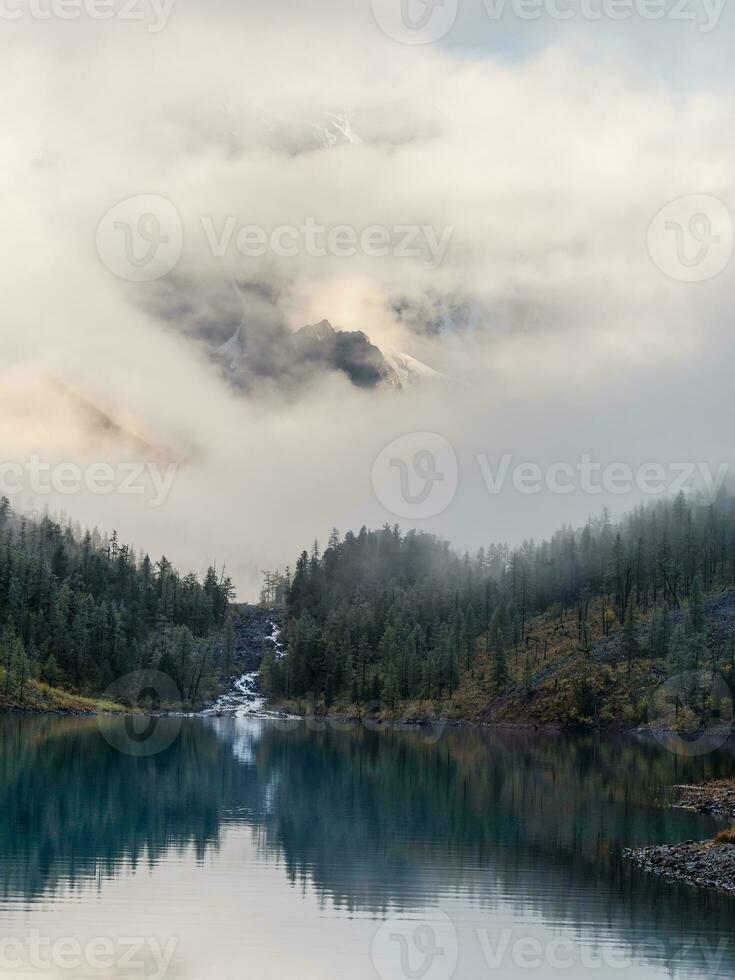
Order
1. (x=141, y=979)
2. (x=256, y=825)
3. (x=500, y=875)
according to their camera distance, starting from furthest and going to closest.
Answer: (x=256, y=825), (x=500, y=875), (x=141, y=979)

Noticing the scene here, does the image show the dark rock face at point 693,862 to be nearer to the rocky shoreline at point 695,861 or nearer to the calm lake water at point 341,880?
the rocky shoreline at point 695,861

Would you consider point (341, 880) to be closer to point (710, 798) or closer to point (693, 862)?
point (693, 862)

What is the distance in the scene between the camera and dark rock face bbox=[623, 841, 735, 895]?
5212cm

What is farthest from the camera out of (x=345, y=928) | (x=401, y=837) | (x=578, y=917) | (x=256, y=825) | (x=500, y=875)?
(x=256, y=825)

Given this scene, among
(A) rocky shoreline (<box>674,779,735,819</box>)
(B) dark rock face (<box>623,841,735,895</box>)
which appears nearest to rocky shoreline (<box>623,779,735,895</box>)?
(B) dark rock face (<box>623,841,735,895</box>)

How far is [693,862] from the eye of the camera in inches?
2178

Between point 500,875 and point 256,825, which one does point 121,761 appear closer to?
point 256,825

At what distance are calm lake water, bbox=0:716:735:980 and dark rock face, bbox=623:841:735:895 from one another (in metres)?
1.54

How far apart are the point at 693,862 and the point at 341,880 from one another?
18337 millimetres

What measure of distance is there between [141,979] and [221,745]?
132939mm

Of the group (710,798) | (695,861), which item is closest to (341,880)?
(695,861)

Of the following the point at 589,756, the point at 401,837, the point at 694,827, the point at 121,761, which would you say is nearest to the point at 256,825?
the point at 401,837

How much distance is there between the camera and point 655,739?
618 ft

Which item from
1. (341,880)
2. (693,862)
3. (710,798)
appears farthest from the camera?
(710,798)
